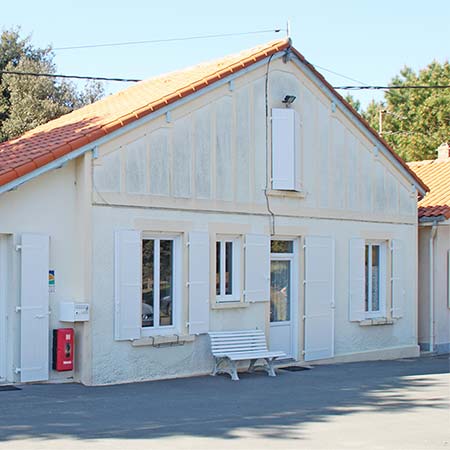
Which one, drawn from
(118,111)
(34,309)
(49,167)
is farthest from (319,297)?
(49,167)

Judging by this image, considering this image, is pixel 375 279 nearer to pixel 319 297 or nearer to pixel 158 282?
pixel 319 297

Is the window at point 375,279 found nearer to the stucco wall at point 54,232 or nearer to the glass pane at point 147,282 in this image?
the glass pane at point 147,282

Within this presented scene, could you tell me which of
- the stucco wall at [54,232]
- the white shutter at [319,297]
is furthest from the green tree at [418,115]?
the stucco wall at [54,232]

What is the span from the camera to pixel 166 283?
46.1ft

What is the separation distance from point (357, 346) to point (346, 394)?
471 centimetres

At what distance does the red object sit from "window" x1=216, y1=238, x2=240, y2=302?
10.0 feet

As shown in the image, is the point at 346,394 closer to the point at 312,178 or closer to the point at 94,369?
the point at 94,369

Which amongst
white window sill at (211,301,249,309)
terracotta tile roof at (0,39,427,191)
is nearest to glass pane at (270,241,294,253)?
white window sill at (211,301,249,309)

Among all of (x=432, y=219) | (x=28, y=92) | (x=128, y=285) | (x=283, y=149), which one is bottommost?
(x=128, y=285)

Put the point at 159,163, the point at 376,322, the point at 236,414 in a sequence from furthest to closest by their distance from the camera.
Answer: the point at 376,322 < the point at 159,163 < the point at 236,414

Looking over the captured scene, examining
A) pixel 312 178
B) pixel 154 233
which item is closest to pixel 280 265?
pixel 312 178

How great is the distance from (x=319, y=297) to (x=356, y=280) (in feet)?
3.81

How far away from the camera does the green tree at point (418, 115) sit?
135 feet

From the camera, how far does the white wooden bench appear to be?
1417cm
